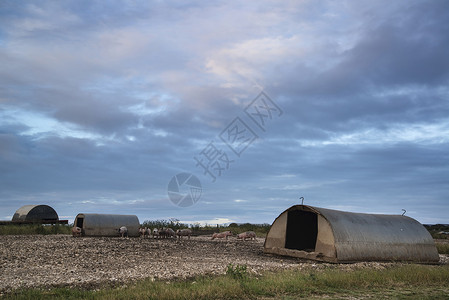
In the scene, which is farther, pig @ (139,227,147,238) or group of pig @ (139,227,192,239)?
pig @ (139,227,147,238)

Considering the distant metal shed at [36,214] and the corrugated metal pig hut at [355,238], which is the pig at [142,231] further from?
the distant metal shed at [36,214]

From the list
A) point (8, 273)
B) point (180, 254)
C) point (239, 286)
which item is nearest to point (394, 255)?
point (180, 254)

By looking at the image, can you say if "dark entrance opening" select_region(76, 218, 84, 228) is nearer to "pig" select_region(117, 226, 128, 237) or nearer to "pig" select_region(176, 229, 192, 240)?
"pig" select_region(117, 226, 128, 237)

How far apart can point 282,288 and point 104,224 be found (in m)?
25.5

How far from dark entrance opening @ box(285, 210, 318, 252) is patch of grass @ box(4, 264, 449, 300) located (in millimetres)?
10344

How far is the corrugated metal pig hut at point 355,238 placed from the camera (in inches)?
794

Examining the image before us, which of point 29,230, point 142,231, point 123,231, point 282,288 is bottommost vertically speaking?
point 282,288

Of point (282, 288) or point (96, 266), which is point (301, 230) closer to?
point (96, 266)

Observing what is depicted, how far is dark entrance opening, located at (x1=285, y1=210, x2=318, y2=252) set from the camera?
2500cm

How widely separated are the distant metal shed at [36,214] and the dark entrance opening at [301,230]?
1405 inches

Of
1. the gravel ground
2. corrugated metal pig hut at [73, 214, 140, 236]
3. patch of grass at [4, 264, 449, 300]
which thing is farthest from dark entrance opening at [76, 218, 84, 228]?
patch of grass at [4, 264, 449, 300]

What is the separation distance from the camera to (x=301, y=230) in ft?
86.6

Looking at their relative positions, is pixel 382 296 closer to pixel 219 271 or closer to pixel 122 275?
pixel 219 271

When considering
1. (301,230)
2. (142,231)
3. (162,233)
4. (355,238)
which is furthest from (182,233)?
(355,238)
